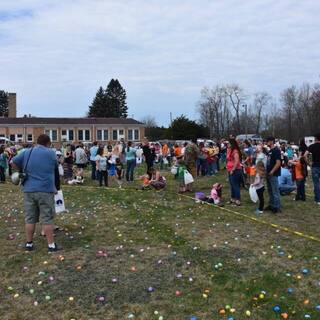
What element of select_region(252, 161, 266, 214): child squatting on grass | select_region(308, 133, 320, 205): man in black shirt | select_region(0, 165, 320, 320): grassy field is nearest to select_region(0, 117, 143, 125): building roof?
select_region(0, 165, 320, 320): grassy field

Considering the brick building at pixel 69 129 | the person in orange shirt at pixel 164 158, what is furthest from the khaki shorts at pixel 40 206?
the brick building at pixel 69 129

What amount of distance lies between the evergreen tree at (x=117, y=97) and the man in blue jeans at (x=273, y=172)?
98976 mm

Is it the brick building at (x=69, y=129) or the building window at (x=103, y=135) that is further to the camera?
the building window at (x=103, y=135)

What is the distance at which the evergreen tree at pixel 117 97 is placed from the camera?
109m

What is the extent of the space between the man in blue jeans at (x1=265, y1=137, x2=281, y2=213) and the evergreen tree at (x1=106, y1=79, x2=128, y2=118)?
325 ft

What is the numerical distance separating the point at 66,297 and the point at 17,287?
2.47ft

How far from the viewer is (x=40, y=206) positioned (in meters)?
7.09

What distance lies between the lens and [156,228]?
8.89 meters

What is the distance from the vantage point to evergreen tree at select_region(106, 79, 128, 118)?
109 meters

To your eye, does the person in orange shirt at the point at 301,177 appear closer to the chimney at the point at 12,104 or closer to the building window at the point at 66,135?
the building window at the point at 66,135

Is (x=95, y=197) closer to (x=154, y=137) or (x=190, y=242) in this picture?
(x=190, y=242)

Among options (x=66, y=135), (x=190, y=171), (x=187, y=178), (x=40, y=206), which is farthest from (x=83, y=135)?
(x=40, y=206)

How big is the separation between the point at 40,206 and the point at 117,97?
344 feet

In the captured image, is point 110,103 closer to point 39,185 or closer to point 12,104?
point 12,104
